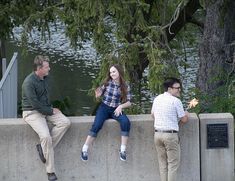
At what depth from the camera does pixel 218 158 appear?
932cm

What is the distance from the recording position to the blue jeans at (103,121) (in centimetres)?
902

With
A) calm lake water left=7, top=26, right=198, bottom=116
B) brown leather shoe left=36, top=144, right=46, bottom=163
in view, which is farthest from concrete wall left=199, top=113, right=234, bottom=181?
calm lake water left=7, top=26, right=198, bottom=116

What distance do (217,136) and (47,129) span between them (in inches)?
88.2

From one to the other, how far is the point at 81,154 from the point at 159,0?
24.5ft

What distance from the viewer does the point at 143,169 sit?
9.35m

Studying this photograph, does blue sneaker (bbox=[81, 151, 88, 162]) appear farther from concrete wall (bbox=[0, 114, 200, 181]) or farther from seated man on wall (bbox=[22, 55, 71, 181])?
seated man on wall (bbox=[22, 55, 71, 181])

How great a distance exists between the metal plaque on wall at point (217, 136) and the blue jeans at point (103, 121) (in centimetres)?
110

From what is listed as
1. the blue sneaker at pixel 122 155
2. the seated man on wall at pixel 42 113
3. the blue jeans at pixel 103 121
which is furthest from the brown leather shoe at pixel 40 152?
the blue sneaker at pixel 122 155

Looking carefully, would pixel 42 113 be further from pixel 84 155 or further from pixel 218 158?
pixel 218 158

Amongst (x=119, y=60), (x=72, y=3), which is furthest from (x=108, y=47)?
(x=72, y=3)

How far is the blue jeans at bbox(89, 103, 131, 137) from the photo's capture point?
9016 mm

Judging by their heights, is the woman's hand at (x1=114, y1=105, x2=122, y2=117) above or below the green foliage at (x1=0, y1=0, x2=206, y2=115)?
below

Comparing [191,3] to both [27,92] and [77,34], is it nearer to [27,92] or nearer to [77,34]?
[77,34]

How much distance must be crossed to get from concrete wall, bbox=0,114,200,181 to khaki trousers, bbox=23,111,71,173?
189 mm
